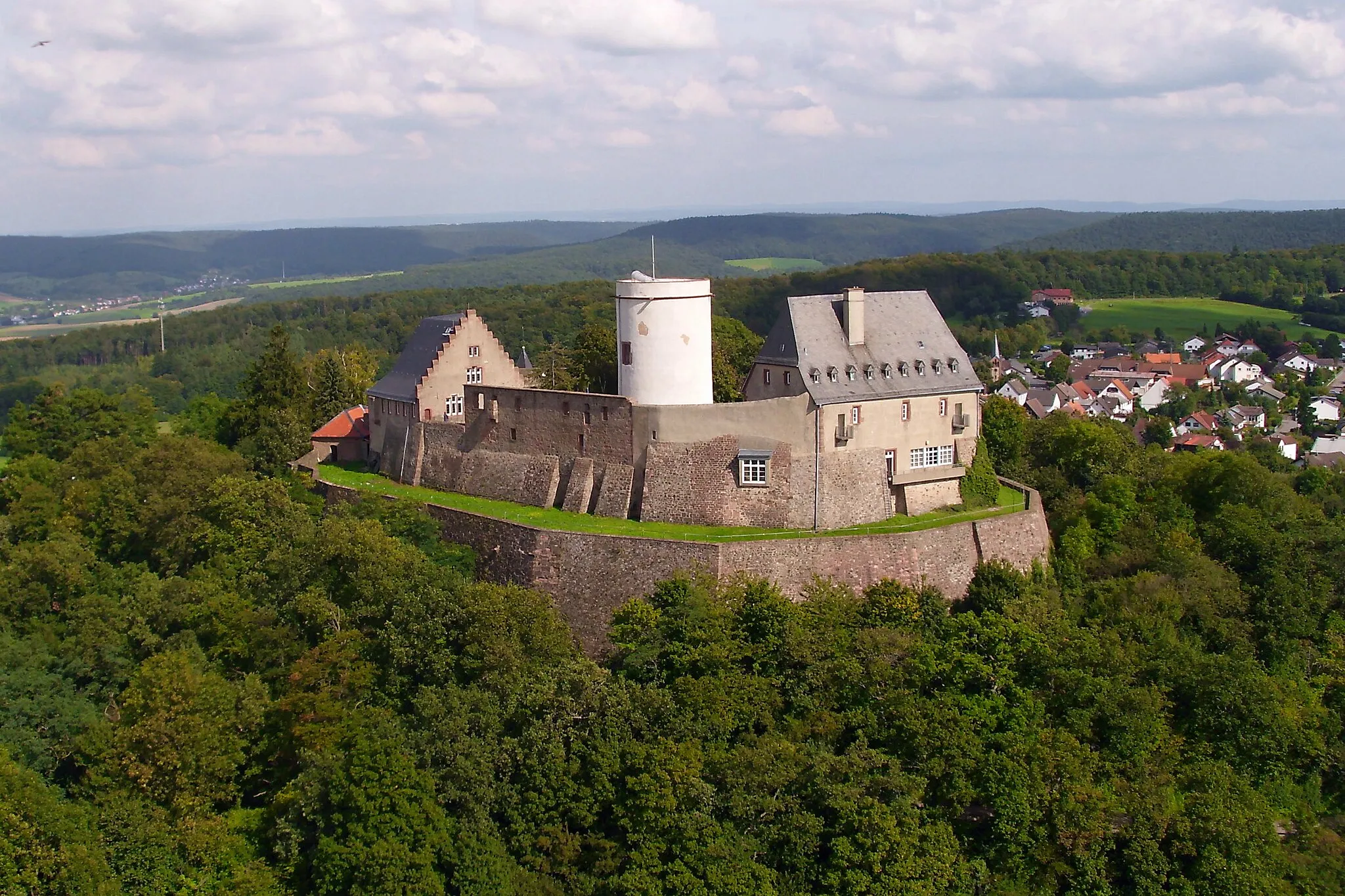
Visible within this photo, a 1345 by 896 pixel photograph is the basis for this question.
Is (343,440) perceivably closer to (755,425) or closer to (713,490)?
(713,490)

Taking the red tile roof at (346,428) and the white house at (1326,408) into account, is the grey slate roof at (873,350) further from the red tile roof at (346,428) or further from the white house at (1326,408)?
the white house at (1326,408)

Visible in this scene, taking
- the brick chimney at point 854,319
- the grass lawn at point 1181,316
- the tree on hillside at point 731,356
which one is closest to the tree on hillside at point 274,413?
the tree on hillside at point 731,356

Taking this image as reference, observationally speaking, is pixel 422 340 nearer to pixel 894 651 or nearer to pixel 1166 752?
pixel 894 651

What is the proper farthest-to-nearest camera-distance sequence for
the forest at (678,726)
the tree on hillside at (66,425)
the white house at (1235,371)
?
the white house at (1235,371) → the tree on hillside at (66,425) → the forest at (678,726)

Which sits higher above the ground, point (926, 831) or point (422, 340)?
point (422, 340)

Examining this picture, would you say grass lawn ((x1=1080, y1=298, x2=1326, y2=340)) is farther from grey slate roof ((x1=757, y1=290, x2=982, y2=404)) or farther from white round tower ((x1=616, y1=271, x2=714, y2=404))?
white round tower ((x1=616, y1=271, x2=714, y2=404))

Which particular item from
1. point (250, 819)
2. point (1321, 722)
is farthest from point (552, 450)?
point (1321, 722)
